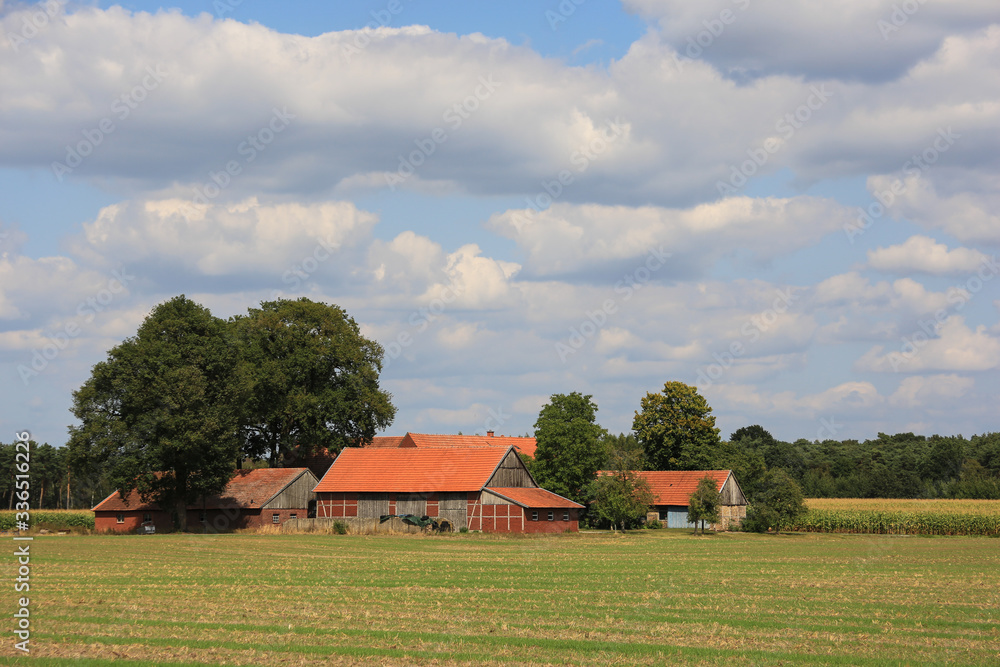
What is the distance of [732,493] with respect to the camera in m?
83.7

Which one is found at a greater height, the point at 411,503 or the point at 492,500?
the point at 492,500

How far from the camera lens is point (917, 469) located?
13738 cm

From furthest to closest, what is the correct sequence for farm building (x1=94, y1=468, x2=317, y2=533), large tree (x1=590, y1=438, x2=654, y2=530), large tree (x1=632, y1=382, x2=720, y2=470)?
1. large tree (x1=632, y1=382, x2=720, y2=470)
2. farm building (x1=94, y1=468, x2=317, y2=533)
3. large tree (x1=590, y1=438, x2=654, y2=530)

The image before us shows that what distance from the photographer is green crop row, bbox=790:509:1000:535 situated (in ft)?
246

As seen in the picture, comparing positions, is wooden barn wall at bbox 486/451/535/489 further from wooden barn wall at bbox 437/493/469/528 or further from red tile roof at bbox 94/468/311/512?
red tile roof at bbox 94/468/311/512

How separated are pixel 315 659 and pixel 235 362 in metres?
57.1

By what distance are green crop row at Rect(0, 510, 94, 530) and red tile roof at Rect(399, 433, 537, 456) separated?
110 feet

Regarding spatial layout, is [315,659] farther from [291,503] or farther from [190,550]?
[291,503]

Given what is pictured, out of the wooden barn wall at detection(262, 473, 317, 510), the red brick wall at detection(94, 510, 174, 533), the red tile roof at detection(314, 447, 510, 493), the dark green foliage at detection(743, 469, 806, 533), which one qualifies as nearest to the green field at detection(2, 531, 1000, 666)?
the red tile roof at detection(314, 447, 510, 493)

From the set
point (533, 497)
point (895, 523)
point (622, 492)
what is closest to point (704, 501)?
point (622, 492)

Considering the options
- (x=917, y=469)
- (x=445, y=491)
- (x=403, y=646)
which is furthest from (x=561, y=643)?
(x=917, y=469)

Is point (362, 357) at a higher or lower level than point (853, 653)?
higher

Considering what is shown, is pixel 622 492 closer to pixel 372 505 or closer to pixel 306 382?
pixel 372 505

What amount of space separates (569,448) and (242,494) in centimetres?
2792
